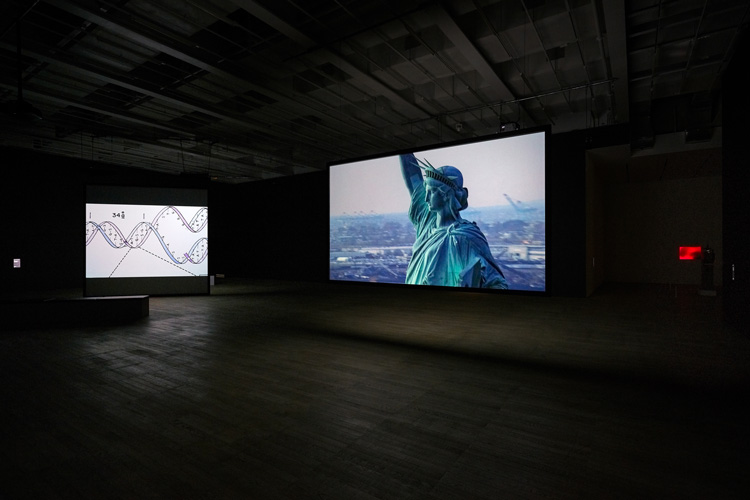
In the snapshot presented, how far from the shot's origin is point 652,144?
8414 millimetres

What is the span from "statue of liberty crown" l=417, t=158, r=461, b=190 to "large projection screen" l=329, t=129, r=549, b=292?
0.7 inches

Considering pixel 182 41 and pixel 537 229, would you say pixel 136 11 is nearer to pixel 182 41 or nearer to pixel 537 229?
pixel 182 41

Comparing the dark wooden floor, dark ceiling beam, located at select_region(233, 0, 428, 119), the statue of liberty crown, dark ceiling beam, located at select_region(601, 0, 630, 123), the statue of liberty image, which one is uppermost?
dark ceiling beam, located at select_region(233, 0, 428, 119)

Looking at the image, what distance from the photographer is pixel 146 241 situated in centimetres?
1002

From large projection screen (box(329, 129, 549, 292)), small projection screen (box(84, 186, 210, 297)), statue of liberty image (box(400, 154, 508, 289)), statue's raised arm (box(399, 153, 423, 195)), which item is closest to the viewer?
large projection screen (box(329, 129, 549, 292))

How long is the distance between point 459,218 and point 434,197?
431mm

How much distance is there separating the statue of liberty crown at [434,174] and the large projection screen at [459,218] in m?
0.02

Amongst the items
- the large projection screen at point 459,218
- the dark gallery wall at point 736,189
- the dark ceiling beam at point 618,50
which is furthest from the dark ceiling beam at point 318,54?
the dark gallery wall at point 736,189

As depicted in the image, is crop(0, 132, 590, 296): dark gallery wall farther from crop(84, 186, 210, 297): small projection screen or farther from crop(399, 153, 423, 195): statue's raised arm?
crop(399, 153, 423, 195): statue's raised arm

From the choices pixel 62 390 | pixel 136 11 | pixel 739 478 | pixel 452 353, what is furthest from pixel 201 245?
pixel 739 478

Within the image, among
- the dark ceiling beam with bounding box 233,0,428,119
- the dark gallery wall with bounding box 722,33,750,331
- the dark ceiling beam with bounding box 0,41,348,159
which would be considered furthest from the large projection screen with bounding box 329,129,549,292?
the dark ceiling beam with bounding box 0,41,348,159

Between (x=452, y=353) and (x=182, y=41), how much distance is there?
18.4 feet

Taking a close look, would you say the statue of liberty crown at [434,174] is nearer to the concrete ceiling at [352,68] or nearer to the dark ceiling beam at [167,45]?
the concrete ceiling at [352,68]

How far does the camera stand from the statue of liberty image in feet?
14.5
